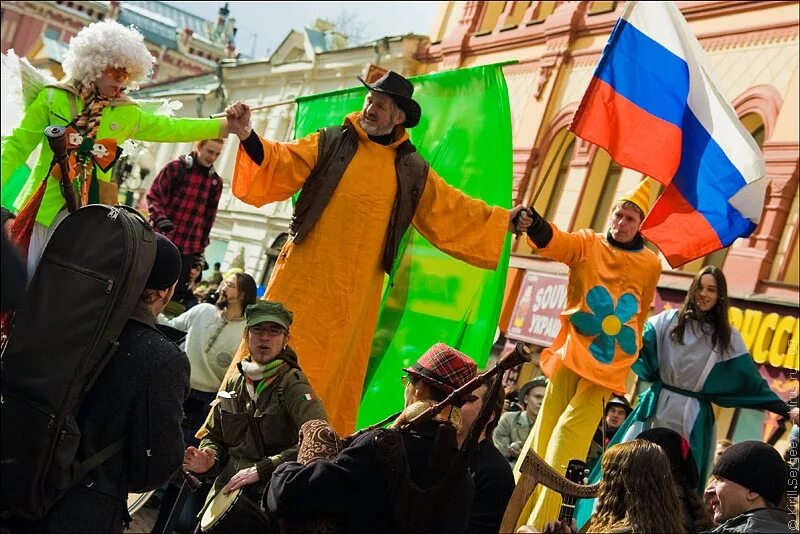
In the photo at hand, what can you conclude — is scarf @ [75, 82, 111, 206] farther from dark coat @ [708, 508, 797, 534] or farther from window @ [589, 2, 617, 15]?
window @ [589, 2, 617, 15]

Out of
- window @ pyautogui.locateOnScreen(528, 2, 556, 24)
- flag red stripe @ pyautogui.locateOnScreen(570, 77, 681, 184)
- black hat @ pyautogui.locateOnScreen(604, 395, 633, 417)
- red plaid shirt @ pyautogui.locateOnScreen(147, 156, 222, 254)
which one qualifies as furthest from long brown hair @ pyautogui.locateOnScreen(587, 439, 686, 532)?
window @ pyautogui.locateOnScreen(528, 2, 556, 24)

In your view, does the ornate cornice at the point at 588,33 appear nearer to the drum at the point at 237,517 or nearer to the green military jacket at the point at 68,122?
the green military jacket at the point at 68,122

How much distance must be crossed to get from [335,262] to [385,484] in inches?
89.1

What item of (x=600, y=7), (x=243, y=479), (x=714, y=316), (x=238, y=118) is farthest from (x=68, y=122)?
(x=600, y=7)

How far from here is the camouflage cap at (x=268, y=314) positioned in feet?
16.5

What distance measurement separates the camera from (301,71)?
31594mm

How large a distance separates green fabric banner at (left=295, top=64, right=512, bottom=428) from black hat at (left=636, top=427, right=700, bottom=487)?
1728 mm

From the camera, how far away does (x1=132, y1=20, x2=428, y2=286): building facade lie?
1110 inches

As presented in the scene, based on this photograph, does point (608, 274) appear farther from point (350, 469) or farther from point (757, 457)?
point (350, 469)

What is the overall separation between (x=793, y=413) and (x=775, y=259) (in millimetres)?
9959

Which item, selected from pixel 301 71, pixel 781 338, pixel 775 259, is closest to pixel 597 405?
pixel 781 338

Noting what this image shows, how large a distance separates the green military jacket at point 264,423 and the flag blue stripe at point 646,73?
327 centimetres

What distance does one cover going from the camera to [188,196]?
806cm

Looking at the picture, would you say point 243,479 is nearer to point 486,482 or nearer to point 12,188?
point 486,482
